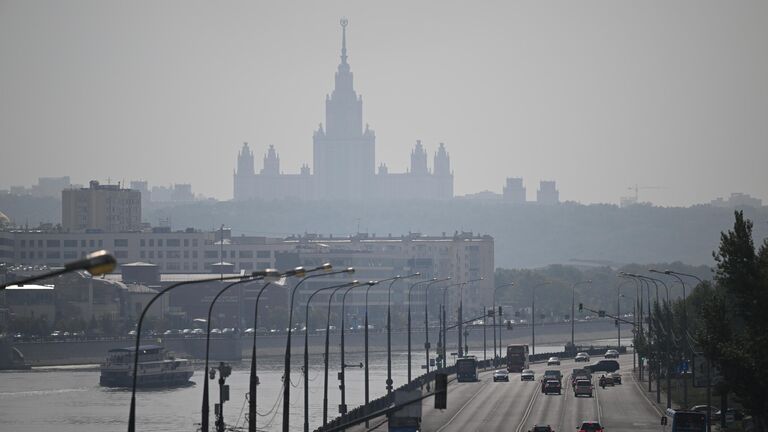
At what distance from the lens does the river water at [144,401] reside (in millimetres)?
124000

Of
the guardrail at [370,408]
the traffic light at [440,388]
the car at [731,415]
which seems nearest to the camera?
the traffic light at [440,388]

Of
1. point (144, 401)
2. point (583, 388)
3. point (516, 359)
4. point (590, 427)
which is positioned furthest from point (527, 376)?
point (590, 427)

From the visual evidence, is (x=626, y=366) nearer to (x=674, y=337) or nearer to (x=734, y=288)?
(x=674, y=337)

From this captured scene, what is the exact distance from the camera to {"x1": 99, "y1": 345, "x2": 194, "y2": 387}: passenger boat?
171875 mm

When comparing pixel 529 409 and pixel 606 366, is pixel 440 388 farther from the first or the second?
pixel 606 366

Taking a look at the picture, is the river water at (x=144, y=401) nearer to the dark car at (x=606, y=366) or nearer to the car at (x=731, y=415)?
the dark car at (x=606, y=366)

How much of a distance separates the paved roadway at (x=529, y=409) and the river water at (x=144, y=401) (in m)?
9.95

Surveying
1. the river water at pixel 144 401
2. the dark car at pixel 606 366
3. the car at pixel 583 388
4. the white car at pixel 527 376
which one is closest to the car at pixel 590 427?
the river water at pixel 144 401

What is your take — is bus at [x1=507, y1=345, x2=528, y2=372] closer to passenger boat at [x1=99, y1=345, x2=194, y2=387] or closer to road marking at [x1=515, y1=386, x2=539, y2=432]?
road marking at [x1=515, y1=386, x2=539, y2=432]

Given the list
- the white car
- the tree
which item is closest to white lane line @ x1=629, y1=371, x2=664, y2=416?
the white car

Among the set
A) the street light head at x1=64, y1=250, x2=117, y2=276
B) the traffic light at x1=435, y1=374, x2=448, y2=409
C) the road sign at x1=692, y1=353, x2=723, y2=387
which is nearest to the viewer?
the street light head at x1=64, y1=250, x2=117, y2=276

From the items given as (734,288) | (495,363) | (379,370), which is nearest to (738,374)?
(734,288)

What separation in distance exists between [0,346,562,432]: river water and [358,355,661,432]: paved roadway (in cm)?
995

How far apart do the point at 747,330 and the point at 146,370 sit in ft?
340
